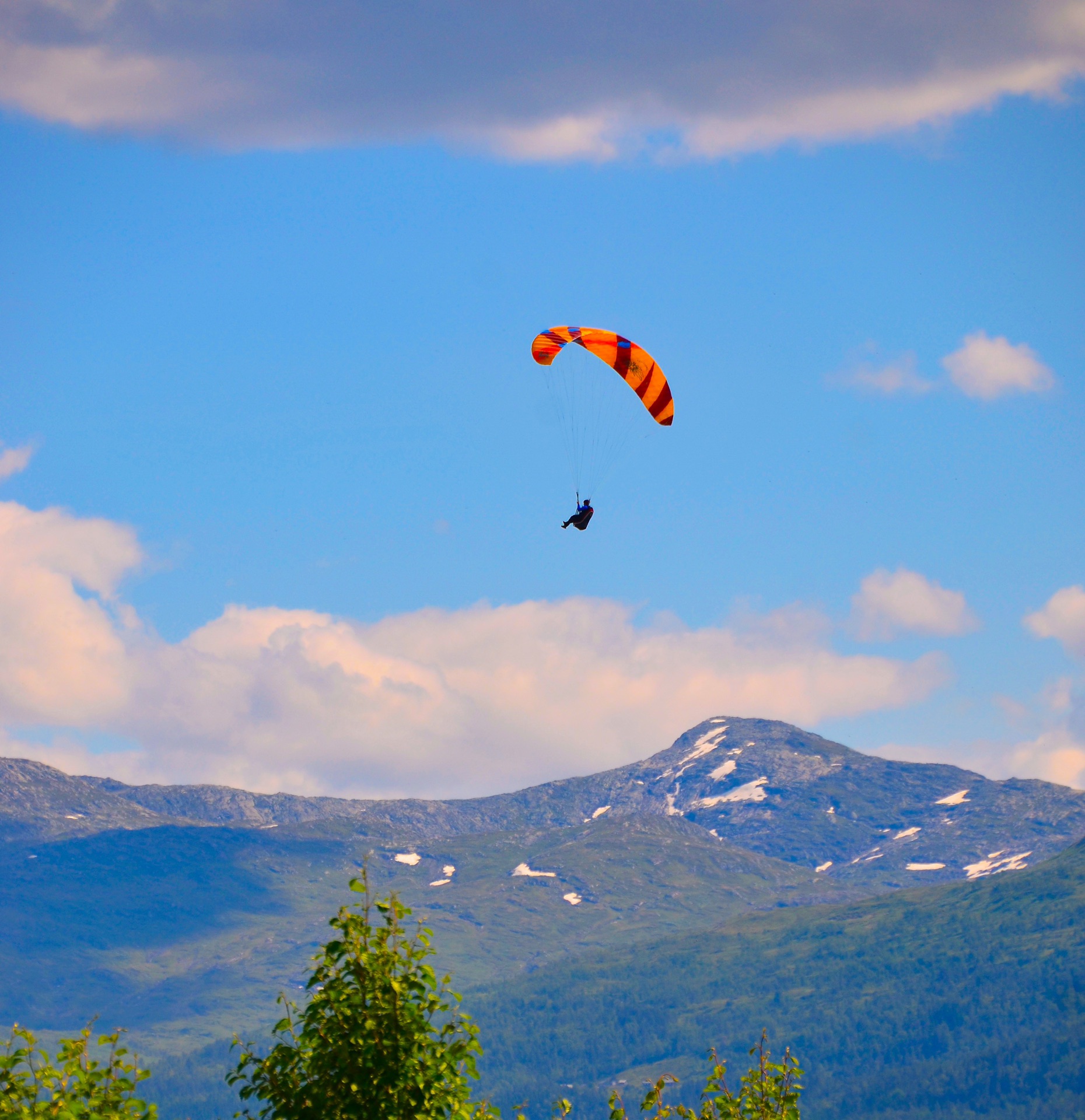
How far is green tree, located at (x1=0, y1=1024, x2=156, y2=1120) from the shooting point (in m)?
28.6

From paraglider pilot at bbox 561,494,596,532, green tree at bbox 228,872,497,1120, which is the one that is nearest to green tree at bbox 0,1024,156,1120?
green tree at bbox 228,872,497,1120

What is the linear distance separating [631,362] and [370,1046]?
77183mm

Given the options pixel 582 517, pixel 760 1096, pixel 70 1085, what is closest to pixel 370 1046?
pixel 70 1085

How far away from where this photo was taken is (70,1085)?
30141 millimetres

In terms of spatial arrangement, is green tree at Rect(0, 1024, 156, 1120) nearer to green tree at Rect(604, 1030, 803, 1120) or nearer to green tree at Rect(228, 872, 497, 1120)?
green tree at Rect(228, 872, 497, 1120)

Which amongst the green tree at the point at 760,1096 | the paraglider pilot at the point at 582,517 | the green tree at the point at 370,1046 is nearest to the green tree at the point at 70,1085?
the green tree at the point at 370,1046

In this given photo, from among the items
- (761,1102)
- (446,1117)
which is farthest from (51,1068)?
(761,1102)

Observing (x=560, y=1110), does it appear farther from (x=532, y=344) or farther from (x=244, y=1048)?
(x=532, y=344)

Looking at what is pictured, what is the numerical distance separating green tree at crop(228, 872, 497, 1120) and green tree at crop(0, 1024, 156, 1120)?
7.26 ft

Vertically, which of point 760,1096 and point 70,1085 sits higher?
point 70,1085

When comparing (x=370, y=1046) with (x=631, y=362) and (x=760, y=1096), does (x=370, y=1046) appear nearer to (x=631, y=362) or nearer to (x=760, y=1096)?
(x=760, y=1096)

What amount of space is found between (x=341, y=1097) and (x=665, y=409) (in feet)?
255

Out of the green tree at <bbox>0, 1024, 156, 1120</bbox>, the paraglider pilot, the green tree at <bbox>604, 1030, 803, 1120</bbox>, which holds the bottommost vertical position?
the green tree at <bbox>604, 1030, 803, 1120</bbox>

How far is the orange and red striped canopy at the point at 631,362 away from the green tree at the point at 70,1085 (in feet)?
243
